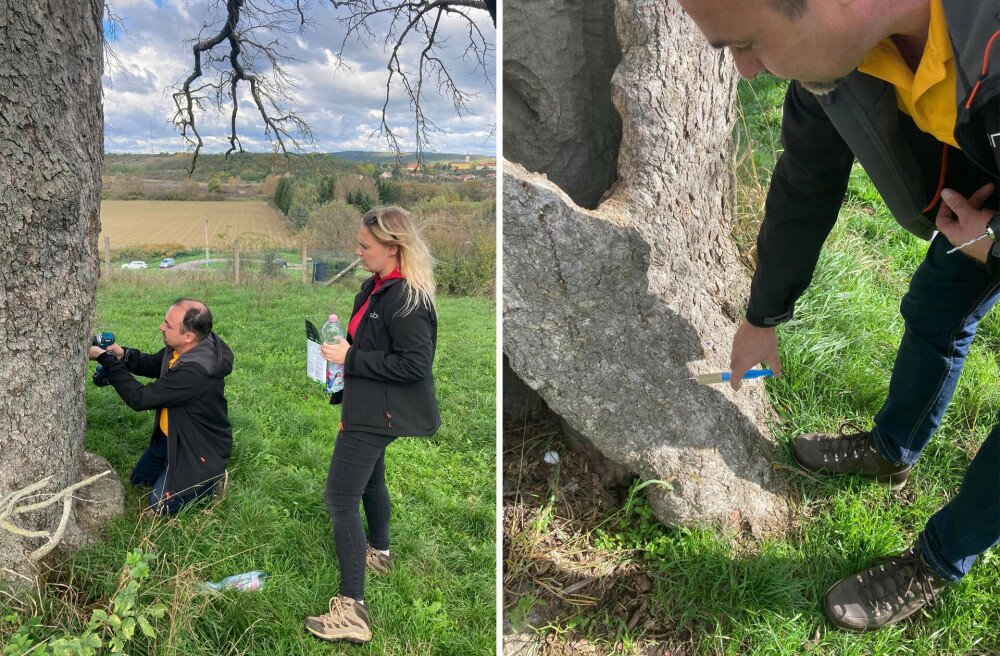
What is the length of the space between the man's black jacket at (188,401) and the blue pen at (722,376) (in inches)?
70.9

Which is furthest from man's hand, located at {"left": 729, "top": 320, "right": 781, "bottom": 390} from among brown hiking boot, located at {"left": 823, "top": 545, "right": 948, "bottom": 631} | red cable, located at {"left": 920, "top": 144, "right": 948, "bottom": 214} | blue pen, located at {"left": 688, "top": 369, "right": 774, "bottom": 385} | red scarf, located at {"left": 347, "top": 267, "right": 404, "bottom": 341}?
red scarf, located at {"left": 347, "top": 267, "right": 404, "bottom": 341}

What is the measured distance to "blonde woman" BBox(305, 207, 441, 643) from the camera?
6.77ft

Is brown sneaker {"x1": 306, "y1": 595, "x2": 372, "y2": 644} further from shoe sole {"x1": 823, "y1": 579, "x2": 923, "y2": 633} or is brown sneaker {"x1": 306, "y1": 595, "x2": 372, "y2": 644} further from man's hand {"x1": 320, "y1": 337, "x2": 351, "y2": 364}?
shoe sole {"x1": 823, "y1": 579, "x2": 923, "y2": 633}

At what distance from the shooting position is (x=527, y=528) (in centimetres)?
251

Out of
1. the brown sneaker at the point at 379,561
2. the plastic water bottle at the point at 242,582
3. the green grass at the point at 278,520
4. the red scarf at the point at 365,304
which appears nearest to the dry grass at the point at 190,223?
the green grass at the point at 278,520

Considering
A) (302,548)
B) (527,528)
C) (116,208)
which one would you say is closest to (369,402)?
(302,548)

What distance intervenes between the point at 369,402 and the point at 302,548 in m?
0.63

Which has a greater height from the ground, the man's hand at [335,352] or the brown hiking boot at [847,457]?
the man's hand at [335,352]

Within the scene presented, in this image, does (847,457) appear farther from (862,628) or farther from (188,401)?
(188,401)

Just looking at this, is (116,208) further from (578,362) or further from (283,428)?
(578,362)

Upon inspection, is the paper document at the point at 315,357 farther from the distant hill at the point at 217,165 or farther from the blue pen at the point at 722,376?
the blue pen at the point at 722,376

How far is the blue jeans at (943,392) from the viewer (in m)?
1.95

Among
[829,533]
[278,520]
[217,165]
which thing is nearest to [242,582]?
[278,520]

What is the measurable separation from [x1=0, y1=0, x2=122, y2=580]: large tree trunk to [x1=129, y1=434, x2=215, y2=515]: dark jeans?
27 centimetres
